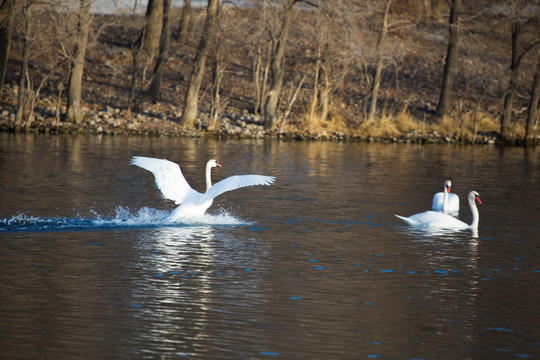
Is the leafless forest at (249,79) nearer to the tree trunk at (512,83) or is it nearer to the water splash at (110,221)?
the tree trunk at (512,83)

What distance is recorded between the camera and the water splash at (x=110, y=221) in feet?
41.2

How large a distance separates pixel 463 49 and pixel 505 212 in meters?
37.0

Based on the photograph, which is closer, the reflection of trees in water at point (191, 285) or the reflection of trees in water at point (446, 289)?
the reflection of trees in water at point (191, 285)

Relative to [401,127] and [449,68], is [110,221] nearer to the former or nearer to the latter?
[401,127]

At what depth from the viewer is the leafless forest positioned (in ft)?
108

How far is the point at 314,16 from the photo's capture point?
35625 millimetres

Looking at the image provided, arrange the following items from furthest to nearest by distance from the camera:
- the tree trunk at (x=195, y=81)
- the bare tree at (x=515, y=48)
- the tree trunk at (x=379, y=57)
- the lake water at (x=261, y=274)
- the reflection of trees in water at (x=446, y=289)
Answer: the tree trunk at (x=379, y=57)
the bare tree at (x=515, y=48)
the tree trunk at (x=195, y=81)
the reflection of trees in water at (x=446, y=289)
the lake water at (x=261, y=274)

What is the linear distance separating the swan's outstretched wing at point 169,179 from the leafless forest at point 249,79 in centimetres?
1550

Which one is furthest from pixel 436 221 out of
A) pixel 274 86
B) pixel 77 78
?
pixel 274 86

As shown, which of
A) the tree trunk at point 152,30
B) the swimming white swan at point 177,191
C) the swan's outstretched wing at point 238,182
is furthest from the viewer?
the tree trunk at point 152,30

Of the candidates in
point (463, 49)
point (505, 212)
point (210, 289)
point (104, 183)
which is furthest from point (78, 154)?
point (463, 49)

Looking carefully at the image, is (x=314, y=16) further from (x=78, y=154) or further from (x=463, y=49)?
(x=463, y=49)

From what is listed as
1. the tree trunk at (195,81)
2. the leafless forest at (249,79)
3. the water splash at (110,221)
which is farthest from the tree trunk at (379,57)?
the water splash at (110,221)

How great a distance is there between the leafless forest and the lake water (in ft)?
45.4
